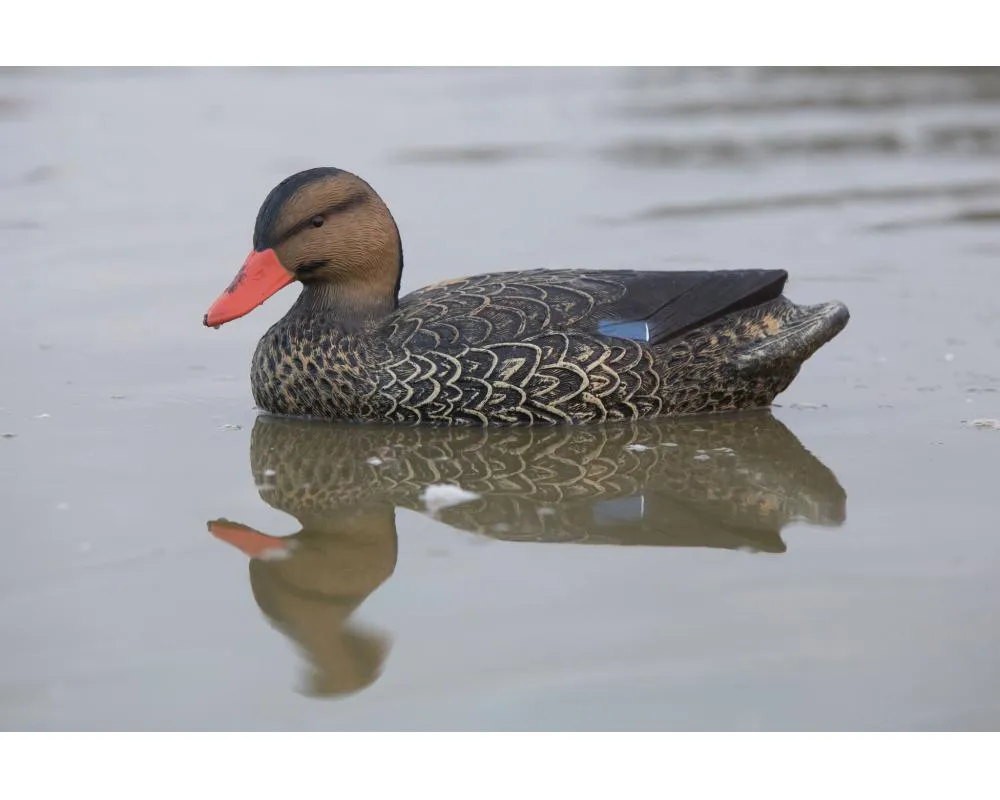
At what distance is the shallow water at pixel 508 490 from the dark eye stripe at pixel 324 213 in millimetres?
936

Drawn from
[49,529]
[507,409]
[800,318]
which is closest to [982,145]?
[800,318]

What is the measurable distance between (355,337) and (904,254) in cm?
475

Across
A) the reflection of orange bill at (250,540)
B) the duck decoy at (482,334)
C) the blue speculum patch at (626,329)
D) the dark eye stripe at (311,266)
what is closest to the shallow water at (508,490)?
the reflection of orange bill at (250,540)

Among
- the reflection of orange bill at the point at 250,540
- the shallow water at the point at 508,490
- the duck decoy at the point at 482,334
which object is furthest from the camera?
the duck decoy at the point at 482,334

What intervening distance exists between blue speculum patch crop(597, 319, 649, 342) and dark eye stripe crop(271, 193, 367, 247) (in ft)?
4.41

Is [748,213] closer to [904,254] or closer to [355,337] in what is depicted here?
[904,254]

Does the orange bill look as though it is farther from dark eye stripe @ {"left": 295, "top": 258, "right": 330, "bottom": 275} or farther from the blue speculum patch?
the blue speculum patch

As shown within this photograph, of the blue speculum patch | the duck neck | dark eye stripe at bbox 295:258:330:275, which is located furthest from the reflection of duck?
dark eye stripe at bbox 295:258:330:275

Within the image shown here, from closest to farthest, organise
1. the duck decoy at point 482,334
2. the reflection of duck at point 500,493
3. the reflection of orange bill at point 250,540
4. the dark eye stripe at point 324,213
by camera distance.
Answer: the reflection of duck at point 500,493
the reflection of orange bill at point 250,540
the duck decoy at point 482,334
the dark eye stripe at point 324,213

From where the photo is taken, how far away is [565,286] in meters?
8.14

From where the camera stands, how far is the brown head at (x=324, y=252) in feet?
26.1

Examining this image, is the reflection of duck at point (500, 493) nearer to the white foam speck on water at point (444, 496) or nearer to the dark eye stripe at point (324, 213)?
the white foam speck on water at point (444, 496)

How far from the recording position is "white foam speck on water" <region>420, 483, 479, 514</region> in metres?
6.95

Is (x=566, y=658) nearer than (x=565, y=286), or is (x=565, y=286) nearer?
(x=566, y=658)
